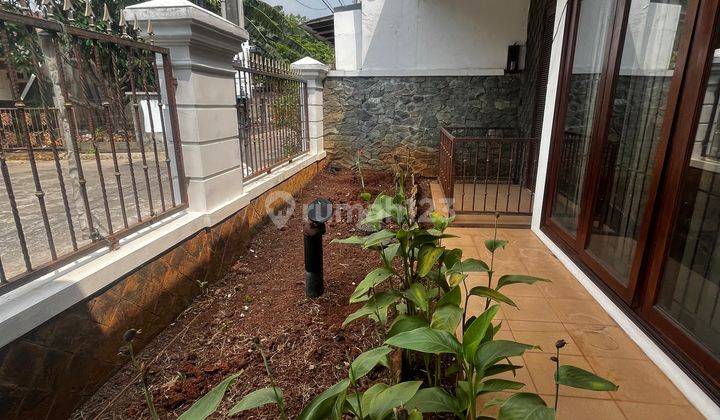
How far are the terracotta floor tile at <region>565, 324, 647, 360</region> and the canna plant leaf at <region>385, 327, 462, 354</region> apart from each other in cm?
126

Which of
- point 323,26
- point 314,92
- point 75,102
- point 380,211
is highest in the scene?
point 323,26

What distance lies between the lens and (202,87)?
8.38 feet

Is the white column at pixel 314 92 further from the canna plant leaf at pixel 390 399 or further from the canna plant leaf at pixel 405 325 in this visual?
the canna plant leaf at pixel 390 399

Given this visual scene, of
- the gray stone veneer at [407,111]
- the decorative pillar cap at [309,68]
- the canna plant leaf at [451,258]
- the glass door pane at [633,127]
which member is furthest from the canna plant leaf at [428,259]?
the decorative pillar cap at [309,68]

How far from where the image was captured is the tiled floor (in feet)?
5.16

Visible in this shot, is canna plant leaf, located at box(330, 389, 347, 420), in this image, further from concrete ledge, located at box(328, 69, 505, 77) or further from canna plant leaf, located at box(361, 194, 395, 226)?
concrete ledge, located at box(328, 69, 505, 77)

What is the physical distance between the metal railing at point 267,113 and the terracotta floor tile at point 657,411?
2.99m

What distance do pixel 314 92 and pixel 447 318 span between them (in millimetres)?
5133

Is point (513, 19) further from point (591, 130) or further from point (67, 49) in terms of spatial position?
point (67, 49)

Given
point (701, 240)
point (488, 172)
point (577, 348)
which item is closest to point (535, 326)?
point (577, 348)

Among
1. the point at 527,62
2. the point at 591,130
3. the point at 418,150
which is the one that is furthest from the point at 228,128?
the point at 527,62

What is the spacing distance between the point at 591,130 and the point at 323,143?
14.6ft

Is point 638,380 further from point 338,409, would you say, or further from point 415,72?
point 415,72

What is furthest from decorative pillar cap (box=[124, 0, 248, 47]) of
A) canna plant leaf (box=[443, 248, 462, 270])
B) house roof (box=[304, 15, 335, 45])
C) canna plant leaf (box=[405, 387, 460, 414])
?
house roof (box=[304, 15, 335, 45])
